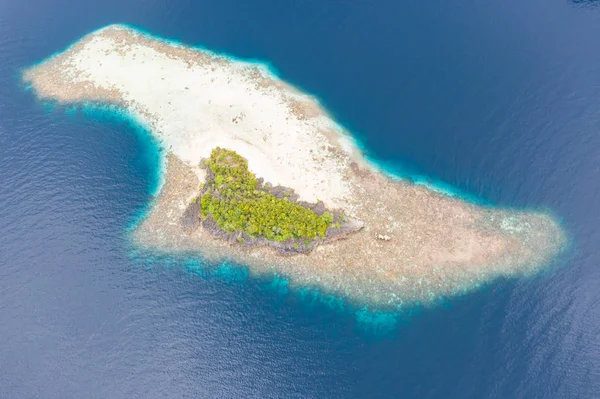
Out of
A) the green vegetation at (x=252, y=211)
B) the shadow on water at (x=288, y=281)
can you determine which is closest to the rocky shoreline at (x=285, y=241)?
the green vegetation at (x=252, y=211)

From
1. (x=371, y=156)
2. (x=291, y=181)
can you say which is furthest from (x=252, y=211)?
(x=371, y=156)

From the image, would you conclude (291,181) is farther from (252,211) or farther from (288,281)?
(288,281)

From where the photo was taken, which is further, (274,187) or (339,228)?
(274,187)

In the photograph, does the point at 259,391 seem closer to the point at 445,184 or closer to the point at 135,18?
the point at 445,184

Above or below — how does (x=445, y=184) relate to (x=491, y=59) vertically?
below

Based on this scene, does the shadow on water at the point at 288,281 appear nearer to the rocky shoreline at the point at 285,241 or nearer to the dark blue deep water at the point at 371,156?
the dark blue deep water at the point at 371,156

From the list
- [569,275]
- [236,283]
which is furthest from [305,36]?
[569,275]
